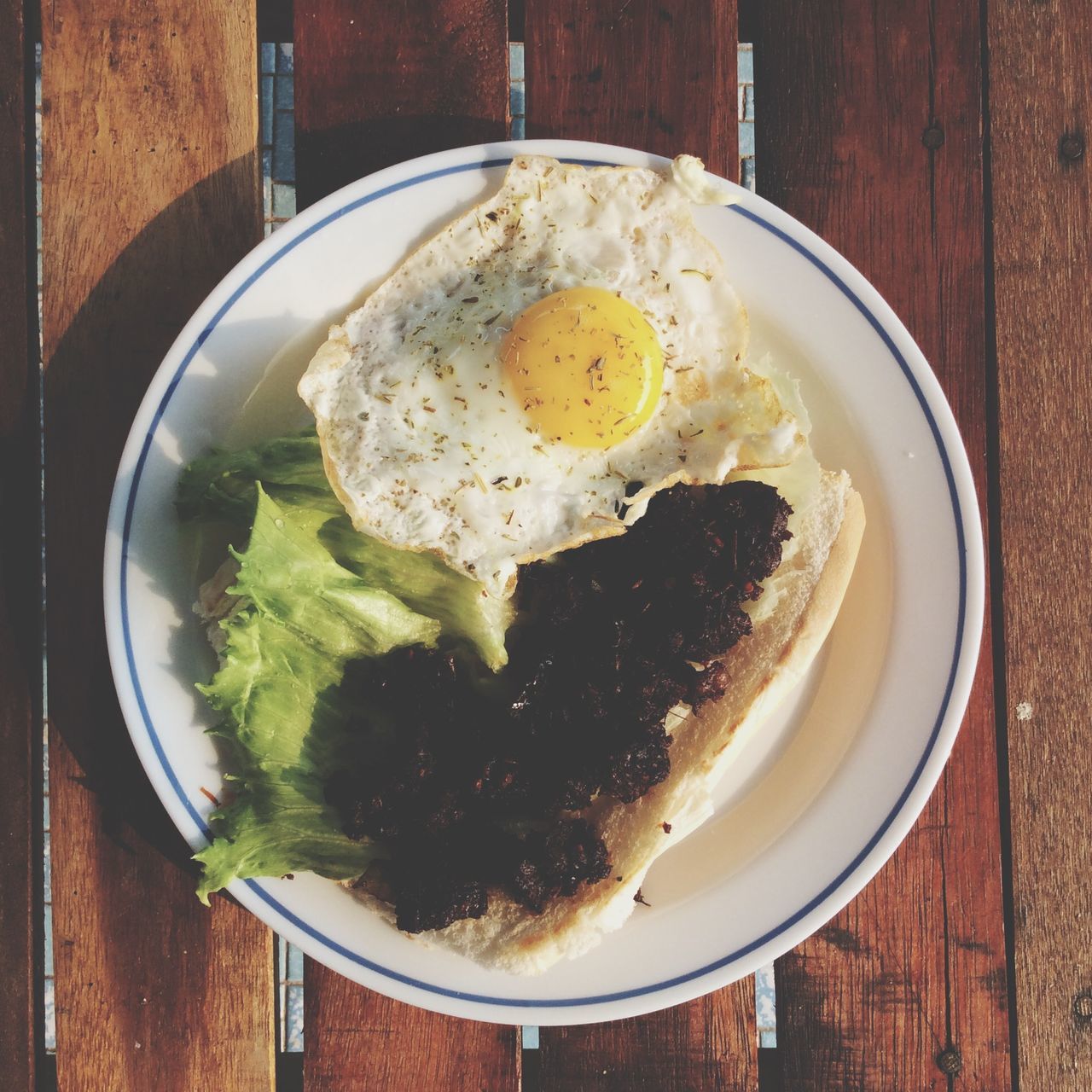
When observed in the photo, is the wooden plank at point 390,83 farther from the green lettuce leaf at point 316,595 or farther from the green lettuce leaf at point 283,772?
the green lettuce leaf at point 283,772

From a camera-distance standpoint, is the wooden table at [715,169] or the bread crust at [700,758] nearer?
the bread crust at [700,758]

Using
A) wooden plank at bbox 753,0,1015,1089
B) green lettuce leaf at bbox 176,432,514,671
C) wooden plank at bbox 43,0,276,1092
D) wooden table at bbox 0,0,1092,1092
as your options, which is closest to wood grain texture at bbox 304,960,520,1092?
wooden table at bbox 0,0,1092,1092

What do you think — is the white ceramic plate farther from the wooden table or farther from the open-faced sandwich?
the wooden table

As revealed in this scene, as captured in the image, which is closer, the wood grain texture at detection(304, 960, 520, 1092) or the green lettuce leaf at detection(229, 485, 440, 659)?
the green lettuce leaf at detection(229, 485, 440, 659)

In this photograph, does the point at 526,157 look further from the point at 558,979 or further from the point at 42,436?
the point at 558,979

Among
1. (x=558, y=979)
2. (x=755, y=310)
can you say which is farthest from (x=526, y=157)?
(x=558, y=979)

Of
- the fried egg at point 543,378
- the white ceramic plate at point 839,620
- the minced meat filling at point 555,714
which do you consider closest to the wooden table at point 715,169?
the white ceramic plate at point 839,620
